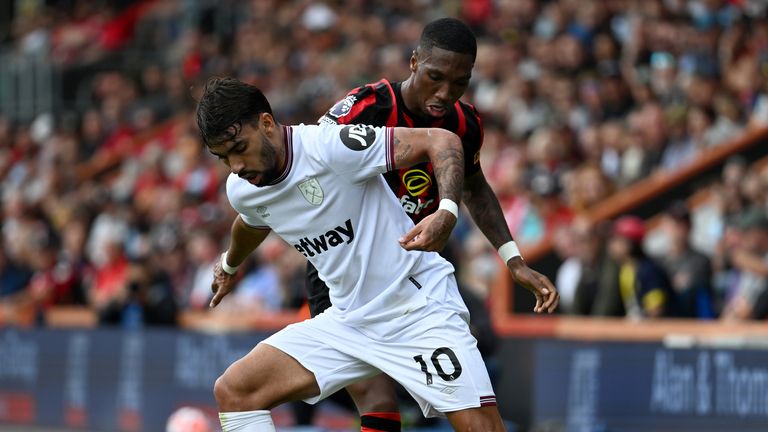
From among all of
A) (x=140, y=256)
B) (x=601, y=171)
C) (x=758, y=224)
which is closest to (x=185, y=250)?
(x=140, y=256)

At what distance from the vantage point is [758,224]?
470 inches

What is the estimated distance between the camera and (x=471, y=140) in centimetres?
685

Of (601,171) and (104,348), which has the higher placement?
(601,171)

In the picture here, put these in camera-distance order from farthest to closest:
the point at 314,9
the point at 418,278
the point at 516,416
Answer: the point at 314,9 < the point at 516,416 < the point at 418,278

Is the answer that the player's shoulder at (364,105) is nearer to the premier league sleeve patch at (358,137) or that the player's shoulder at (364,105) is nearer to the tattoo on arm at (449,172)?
the premier league sleeve patch at (358,137)

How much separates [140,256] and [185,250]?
0.62 metres

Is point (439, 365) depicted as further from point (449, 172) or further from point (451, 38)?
point (451, 38)

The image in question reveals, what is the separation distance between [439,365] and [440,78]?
1.38m

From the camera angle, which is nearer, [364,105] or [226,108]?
[226,108]

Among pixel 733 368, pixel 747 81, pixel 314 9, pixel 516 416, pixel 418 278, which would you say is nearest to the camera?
pixel 418 278

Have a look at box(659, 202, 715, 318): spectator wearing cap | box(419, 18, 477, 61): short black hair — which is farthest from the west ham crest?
box(659, 202, 715, 318): spectator wearing cap

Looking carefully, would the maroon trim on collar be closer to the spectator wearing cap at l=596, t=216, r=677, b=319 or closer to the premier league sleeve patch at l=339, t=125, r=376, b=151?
the premier league sleeve patch at l=339, t=125, r=376, b=151

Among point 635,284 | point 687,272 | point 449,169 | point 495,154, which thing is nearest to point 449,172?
point 449,169

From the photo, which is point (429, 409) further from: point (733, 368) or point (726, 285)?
point (726, 285)
